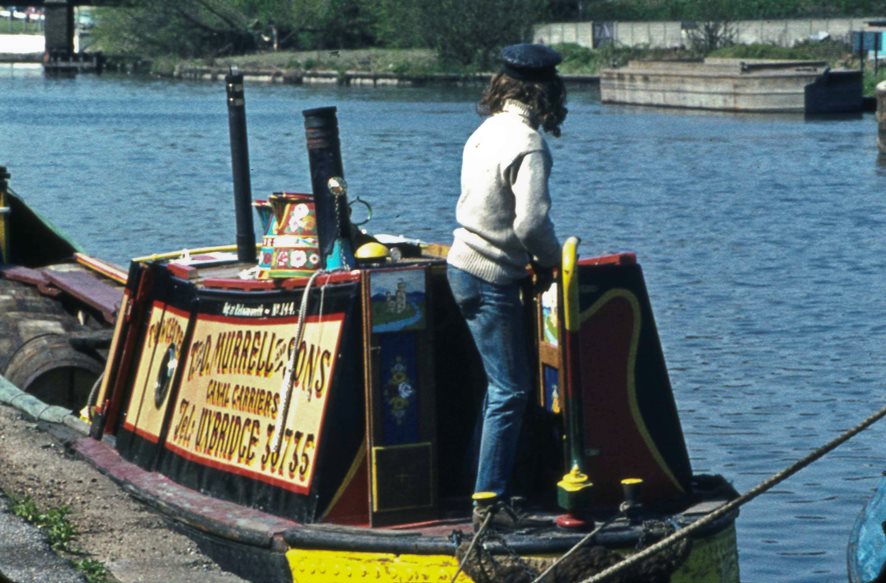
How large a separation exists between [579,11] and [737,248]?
81.2 metres

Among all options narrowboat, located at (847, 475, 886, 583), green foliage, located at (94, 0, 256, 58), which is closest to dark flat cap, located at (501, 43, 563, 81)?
narrowboat, located at (847, 475, 886, 583)

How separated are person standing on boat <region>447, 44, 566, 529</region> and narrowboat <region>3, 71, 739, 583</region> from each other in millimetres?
150

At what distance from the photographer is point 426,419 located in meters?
6.84

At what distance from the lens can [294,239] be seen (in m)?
7.58

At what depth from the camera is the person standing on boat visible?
639 cm

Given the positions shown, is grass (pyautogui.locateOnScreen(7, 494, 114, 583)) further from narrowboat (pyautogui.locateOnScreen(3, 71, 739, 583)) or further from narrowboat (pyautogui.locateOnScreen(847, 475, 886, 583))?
narrowboat (pyautogui.locateOnScreen(847, 475, 886, 583))

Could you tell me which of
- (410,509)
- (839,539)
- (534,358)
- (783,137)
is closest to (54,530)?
(410,509)

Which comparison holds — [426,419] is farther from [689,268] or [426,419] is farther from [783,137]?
[783,137]

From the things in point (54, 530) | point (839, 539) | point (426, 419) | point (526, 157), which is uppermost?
point (526, 157)

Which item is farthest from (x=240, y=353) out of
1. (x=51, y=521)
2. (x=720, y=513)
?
(x=720, y=513)

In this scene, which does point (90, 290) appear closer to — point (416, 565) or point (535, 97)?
point (416, 565)

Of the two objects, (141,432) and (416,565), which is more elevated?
(141,432)

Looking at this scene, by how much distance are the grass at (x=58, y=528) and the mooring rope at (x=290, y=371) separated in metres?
0.92

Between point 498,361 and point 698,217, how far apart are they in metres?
24.6
